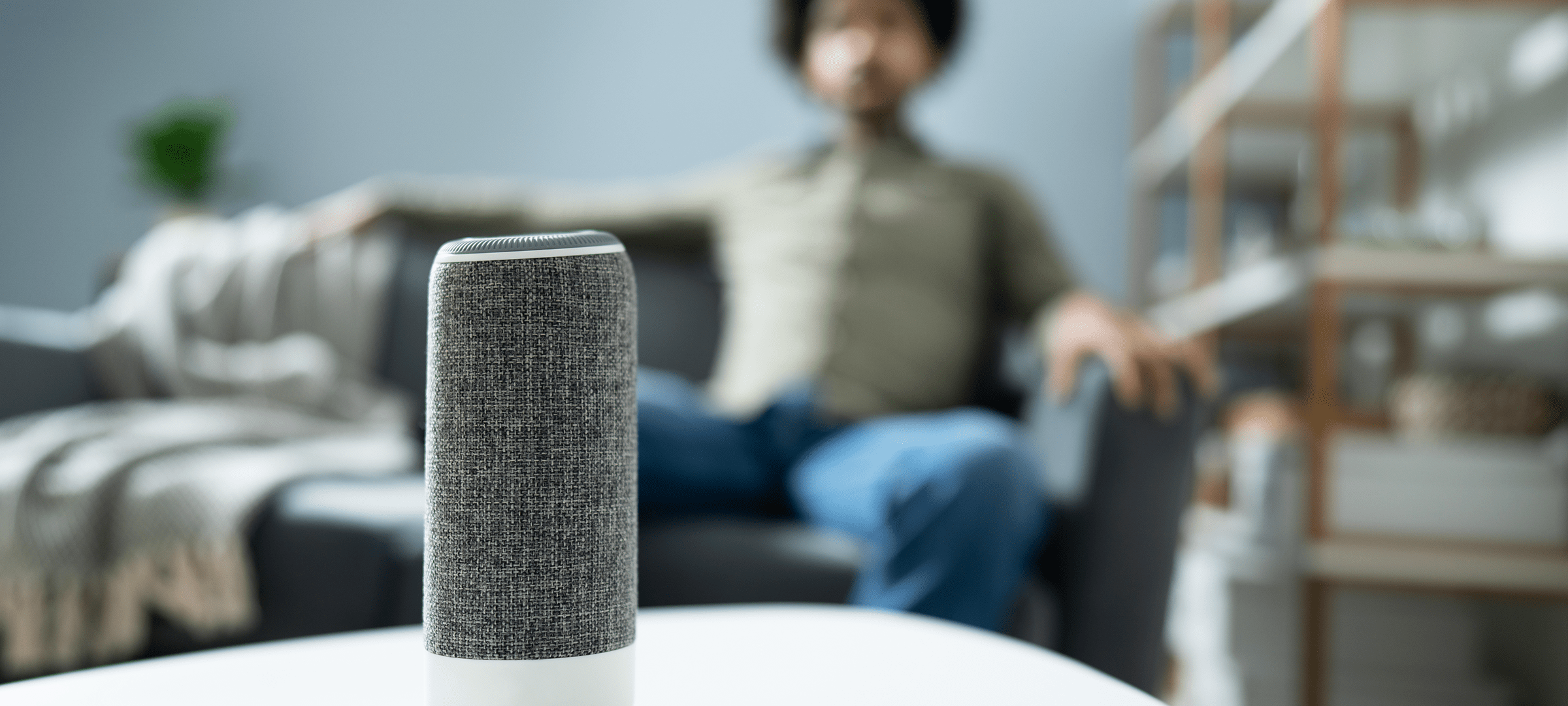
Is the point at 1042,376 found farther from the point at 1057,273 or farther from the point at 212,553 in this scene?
the point at 212,553

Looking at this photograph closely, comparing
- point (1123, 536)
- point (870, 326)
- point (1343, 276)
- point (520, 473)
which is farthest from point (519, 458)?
point (1343, 276)

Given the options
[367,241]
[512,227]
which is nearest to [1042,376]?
[512,227]

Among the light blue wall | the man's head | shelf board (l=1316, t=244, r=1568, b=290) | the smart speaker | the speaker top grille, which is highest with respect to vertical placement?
the light blue wall

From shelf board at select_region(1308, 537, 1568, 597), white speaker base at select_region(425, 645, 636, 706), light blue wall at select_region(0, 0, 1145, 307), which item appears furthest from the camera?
light blue wall at select_region(0, 0, 1145, 307)

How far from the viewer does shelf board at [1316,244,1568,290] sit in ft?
4.03

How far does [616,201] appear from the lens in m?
1.37

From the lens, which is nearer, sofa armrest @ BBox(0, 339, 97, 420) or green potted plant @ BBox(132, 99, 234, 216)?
sofa armrest @ BBox(0, 339, 97, 420)

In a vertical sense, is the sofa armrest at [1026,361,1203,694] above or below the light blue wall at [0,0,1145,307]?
below

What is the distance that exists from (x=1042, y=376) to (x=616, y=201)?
25.2 inches

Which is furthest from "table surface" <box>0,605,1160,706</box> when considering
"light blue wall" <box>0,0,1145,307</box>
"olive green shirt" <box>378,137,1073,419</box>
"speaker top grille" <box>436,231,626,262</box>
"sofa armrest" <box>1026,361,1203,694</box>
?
"light blue wall" <box>0,0,1145,307</box>

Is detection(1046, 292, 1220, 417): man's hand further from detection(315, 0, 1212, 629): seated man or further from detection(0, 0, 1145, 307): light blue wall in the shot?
detection(0, 0, 1145, 307): light blue wall

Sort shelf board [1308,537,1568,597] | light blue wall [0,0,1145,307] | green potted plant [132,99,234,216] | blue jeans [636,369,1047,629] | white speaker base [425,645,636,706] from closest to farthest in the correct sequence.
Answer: white speaker base [425,645,636,706], blue jeans [636,369,1047,629], shelf board [1308,537,1568,597], green potted plant [132,99,234,216], light blue wall [0,0,1145,307]

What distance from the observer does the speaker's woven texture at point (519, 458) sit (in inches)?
10.5

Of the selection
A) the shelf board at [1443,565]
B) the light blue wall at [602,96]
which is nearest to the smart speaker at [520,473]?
the shelf board at [1443,565]
